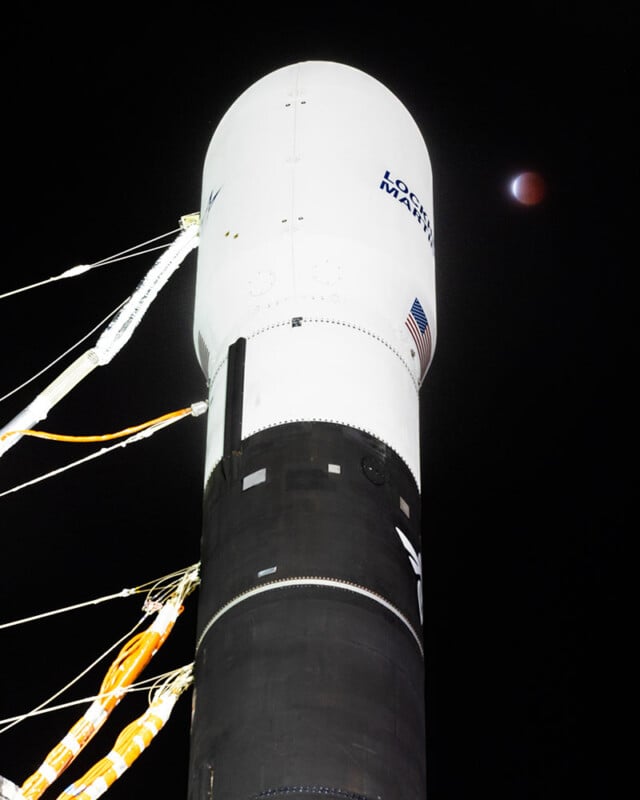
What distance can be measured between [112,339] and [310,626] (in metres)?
6.49

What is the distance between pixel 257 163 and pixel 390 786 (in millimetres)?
8078

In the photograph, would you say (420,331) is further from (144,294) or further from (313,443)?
(144,294)

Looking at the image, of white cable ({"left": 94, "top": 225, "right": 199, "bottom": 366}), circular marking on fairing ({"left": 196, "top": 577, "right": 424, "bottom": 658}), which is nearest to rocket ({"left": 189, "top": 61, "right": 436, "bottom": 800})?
circular marking on fairing ({"left": 196, "top": 577, "right": 424, "bottom": 658})

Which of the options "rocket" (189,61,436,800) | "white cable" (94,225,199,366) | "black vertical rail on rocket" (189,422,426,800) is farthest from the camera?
"white cable" (94,225,199,366)

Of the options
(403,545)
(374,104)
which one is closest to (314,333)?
(403,545)

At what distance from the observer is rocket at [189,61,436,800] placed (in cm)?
1242

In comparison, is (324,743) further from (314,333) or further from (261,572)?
(314,333)

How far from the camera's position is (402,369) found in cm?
1550

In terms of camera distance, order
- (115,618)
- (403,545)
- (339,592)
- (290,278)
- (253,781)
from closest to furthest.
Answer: (253,781) < (339,592) < (403,545) < (290,278) < (115,618)

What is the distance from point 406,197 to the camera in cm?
1664

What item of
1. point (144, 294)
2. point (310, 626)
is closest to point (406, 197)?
point (144, 294)

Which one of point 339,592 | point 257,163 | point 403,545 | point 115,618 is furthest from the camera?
point 115,618

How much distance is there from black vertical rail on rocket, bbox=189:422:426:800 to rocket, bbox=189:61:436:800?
2 centimetres

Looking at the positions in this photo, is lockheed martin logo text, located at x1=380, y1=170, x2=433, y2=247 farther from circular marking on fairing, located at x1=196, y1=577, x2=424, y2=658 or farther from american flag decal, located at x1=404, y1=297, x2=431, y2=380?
circular marking on fairing, located at x1=196, y1=577, x2=424, y2=658
